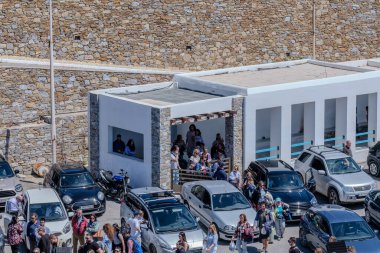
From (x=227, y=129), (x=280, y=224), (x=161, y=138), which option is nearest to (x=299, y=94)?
(x=227, y=129)

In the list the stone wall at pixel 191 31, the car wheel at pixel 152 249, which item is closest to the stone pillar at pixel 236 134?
the car wheel at pixel 152 249

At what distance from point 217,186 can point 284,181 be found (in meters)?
2.47

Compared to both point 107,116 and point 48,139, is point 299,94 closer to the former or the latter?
point 107,116

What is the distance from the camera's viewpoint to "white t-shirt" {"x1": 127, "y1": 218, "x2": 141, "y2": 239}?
27219 millimetres

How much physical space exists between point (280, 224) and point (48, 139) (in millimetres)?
12796

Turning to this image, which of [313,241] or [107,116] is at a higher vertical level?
[107,116]

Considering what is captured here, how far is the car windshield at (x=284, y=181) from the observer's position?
105ft

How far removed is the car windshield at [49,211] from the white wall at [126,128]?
17.2 feet

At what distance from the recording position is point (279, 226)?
29578 millimetres

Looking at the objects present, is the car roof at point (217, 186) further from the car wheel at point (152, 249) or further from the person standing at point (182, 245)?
the person standing at point (182, 245)

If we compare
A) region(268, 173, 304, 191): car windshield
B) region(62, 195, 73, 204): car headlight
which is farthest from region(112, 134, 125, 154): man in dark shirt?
region(268, 173, 304, 191): car windshield

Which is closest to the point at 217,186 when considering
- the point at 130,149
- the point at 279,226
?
the point at 279,226

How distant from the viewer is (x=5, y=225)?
29.5 metres

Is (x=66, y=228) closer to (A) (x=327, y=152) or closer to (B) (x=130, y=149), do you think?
(B) (x=130, y=149)
